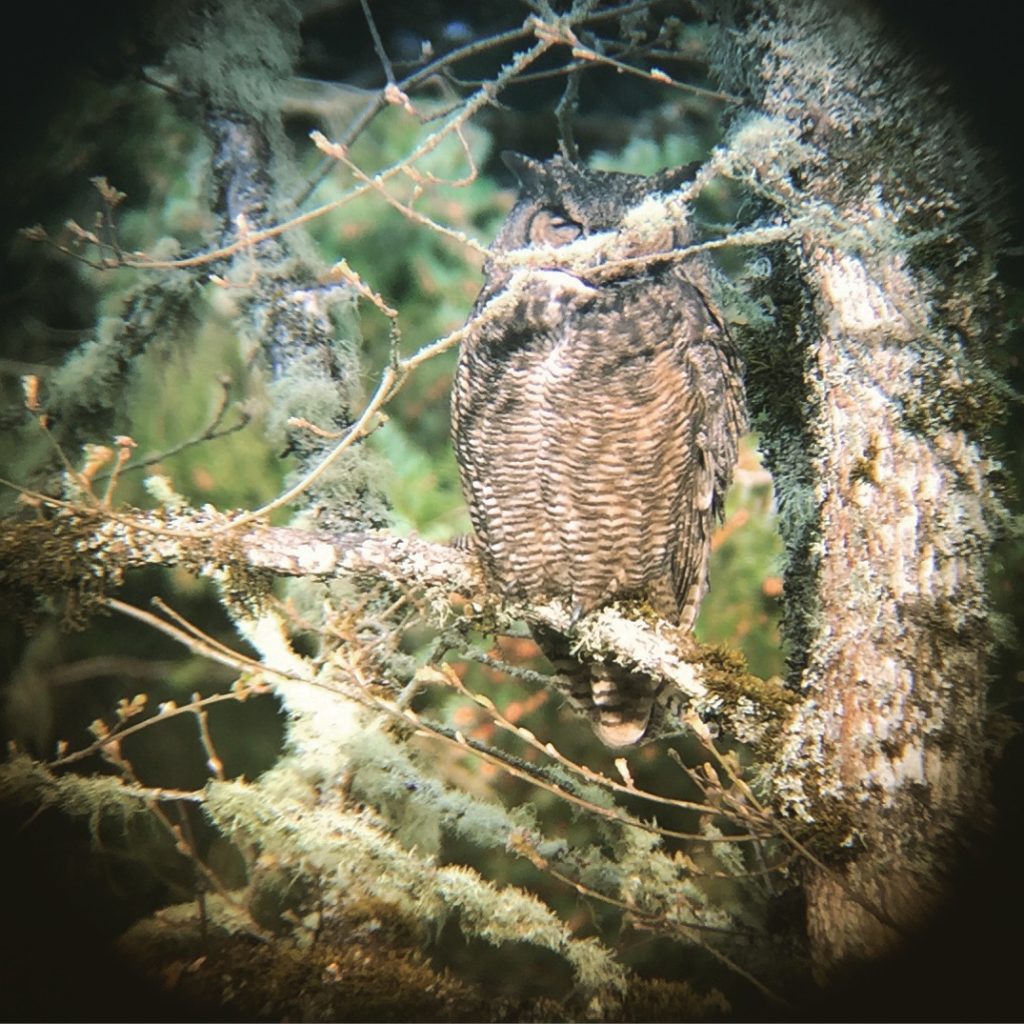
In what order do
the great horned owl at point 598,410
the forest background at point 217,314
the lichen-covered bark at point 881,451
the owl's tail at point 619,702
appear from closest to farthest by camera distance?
the lichen-covered bark at point 881,451
the forest background at point 217,314
the great horned owl at point 598,410
the owl's tail at point 619,702

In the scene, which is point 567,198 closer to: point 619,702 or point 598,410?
point 598,410

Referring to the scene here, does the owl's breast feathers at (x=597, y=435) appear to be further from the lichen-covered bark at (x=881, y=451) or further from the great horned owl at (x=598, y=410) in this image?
the lichen-covered bark at (x=881, y=451)

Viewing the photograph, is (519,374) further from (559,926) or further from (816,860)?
(559,926)

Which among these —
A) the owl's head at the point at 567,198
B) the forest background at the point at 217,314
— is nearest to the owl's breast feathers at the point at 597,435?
the owl's head at the point at 567,198

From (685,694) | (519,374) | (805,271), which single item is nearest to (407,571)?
(519,374)

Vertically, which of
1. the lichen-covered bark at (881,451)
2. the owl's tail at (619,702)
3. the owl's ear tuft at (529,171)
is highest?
the owl's ear tuft at (529,171)

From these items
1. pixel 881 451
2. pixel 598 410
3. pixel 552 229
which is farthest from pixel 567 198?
pixel 881 451

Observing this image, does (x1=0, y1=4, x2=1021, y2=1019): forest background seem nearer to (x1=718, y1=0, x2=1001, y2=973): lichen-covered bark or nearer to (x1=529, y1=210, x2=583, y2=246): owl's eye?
(x1=718, y1=0, x2=1001, y2=973): lichen-covered bark
